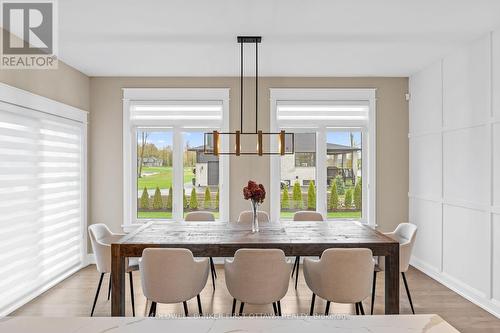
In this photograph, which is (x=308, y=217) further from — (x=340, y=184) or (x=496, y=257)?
(x=496, y=257)

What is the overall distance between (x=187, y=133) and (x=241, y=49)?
1804 mm

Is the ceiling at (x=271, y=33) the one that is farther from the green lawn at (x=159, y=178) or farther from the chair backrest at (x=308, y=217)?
the chair backrest at (x=308, y=217)

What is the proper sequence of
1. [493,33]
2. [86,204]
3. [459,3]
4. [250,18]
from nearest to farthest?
1. [459,3]
2. [250,18]
3. [493,33]
4. [86,204]

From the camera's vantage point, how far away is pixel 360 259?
8.66 feet

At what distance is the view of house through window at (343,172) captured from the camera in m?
→ 5.28

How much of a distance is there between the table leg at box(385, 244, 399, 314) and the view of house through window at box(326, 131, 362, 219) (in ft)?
7.84

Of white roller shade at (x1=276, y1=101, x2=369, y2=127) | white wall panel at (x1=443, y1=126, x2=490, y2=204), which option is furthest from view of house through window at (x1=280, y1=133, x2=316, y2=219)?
white wall panel at (x1=443, y1=126, x2=490, y2=204)

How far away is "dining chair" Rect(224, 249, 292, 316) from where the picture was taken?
259 cm

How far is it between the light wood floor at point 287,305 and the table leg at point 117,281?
568 mm

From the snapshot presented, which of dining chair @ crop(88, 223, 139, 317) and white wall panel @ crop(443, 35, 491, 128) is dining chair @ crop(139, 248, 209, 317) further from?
white wall panel @ crop(443, 35, 491, 128)

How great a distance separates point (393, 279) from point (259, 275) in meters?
1.11

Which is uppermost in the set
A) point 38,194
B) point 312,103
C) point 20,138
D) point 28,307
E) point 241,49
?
point 241,49

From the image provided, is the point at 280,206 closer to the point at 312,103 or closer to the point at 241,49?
the point at 312,103

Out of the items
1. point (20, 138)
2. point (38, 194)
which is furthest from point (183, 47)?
point (38, 194)
